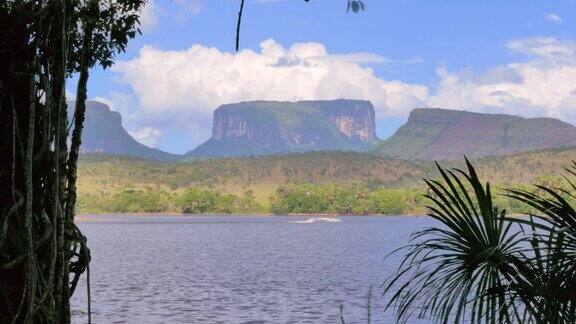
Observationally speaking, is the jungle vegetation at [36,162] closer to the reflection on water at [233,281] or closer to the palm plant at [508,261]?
the palm plant at [508,261]

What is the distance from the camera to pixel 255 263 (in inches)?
2813

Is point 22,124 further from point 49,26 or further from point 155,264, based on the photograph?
point 155,264

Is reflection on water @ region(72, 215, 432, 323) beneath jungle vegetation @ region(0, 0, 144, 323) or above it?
beneath

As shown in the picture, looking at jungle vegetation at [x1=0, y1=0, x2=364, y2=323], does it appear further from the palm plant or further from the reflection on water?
the reflection on water

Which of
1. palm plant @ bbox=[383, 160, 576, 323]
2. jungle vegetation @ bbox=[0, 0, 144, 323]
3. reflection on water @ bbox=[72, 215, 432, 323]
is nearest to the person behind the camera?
palm plant @ bbox=[383, 160, 576, 323]

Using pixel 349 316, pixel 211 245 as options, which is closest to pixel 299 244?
pixel 211 245

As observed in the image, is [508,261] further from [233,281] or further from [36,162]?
[233,281]

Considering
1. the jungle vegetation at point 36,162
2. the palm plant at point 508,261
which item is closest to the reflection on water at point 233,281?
the jungle vegetation at point 36,162

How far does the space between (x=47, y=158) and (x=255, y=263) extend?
6512 centimetres

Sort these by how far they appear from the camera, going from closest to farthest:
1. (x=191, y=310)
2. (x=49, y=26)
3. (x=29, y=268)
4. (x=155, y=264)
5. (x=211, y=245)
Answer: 1. (x=29, y=268)
2. (x=49, y=26)
3. (x=191, y=310)
4. (x=155, y=264)
5. (x=211, y=245)

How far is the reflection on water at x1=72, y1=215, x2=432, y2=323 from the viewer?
36625 millimetres

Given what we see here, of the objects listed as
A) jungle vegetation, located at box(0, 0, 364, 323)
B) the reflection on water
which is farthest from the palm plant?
the reflection on water

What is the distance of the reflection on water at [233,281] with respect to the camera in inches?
1442

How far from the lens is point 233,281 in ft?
179
